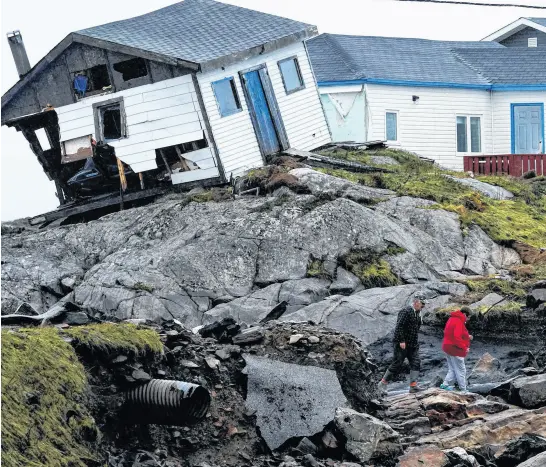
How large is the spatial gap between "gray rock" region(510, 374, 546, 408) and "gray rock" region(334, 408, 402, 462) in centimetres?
263

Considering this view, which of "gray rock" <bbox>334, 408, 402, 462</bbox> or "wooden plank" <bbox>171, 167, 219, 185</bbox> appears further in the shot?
"wooden plank" <bbox>171, 167, 219, 185</bbox>

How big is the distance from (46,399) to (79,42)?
18763mm

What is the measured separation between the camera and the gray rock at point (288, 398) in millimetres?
13688

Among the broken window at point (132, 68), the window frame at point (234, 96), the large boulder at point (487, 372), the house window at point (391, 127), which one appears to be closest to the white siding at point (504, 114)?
the house window at point (391, 127)

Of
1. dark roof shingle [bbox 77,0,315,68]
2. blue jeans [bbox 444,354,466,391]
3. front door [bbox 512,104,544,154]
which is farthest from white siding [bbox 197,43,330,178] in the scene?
blue jeans [bbox 444,354,466,391]

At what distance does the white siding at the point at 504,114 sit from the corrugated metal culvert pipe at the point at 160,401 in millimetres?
27576

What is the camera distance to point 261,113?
29828 mm

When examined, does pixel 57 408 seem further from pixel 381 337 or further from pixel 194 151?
pixel 194 151

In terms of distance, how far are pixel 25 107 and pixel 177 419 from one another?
60.5 feet

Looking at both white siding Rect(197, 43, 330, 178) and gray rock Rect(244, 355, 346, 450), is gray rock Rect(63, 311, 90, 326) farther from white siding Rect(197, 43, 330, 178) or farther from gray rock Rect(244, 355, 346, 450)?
white siding Rect(197, 43, 330, 178)

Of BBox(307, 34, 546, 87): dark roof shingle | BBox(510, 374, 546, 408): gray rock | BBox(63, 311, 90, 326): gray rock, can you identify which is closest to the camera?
BBox(63, 311, 90, 326): gray rock

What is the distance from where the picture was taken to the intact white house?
3678cm

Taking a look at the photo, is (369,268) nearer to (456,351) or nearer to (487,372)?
(487,372)

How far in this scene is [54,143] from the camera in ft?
98.2
